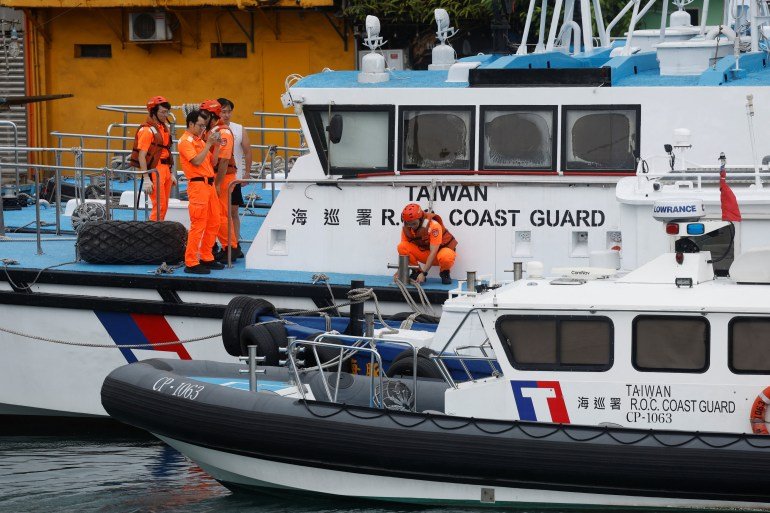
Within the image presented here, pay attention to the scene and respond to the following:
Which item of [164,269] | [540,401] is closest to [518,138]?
[164,269]

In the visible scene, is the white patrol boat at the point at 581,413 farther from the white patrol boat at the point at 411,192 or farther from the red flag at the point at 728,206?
the white patrol boat at the point at 411,192

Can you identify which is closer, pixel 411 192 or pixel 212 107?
pixel 411 192

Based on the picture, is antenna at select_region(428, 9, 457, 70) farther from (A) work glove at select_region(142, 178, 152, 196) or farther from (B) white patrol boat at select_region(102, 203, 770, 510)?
(B) white patrol boat at select_region(102, 203, 770, 510)

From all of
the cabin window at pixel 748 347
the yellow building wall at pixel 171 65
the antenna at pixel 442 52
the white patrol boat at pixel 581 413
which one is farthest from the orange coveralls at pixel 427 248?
the yellow building wall at pixel 171 65

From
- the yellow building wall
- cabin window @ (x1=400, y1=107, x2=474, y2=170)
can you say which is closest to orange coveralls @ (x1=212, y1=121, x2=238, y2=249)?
cabin window @ (x1=400, y1=107, x2=474, y2=170)

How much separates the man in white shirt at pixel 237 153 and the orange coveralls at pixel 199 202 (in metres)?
0.68

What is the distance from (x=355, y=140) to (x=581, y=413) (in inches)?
140

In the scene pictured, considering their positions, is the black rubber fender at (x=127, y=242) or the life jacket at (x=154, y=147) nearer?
the black rubber fender at (x=127, y=242)

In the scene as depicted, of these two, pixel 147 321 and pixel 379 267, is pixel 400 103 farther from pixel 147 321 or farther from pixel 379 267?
pixel 147 321

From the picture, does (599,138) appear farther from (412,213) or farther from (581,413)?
(581,413)

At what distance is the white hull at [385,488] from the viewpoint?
7.81 m

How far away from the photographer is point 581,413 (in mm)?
7941

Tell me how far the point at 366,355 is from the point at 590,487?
7.69ft

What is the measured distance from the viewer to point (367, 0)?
19.9 m
